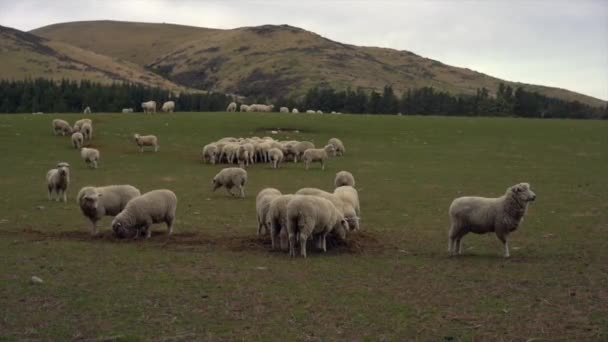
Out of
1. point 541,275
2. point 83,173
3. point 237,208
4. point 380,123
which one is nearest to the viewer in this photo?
point 541,275

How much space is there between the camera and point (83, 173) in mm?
34156

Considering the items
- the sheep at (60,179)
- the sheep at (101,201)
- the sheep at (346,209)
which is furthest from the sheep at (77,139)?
the sheep at (346,209)

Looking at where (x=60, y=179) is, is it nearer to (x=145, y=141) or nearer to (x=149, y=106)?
(x=145, y=141)

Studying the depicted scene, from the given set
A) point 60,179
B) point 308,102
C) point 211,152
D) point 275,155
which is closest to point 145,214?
point 60,179

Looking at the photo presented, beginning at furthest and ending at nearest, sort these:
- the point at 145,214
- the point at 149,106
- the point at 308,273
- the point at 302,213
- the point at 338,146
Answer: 1. the point at 149,106
2. the point at 338,146
3. the point at 145,214
4. the point at 302,213
5. the point at 308,273

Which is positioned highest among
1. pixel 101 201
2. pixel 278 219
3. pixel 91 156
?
pixel 278 219

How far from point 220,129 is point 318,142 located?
29.9 ft

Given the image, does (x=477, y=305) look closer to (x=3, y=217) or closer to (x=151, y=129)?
(x=3, y=217)

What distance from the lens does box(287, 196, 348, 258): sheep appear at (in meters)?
14.6

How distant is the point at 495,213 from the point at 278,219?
4.77 metres

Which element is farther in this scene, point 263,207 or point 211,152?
point 211,152

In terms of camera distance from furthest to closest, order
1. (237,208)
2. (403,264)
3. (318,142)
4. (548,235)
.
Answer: (318,142), (237,208), (548,235), (403,264)

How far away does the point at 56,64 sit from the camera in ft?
537

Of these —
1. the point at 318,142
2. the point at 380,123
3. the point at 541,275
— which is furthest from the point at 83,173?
the point at 380,123
